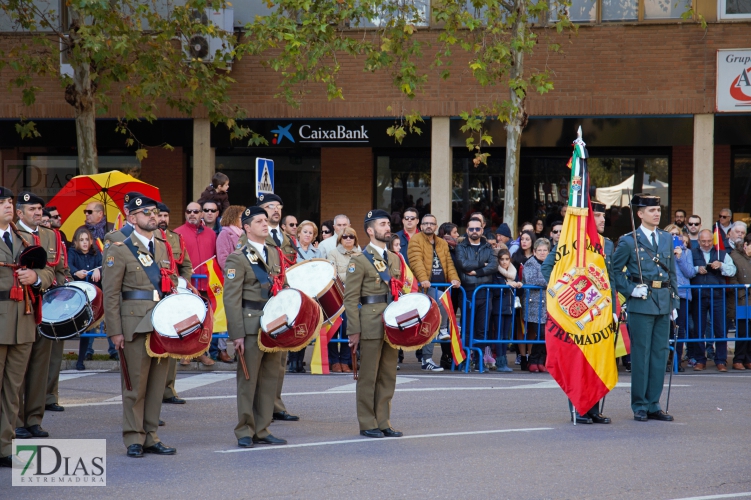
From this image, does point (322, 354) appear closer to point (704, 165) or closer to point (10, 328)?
point (10, 328)

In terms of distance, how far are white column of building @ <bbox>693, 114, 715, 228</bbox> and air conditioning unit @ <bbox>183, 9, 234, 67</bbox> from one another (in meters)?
9.98

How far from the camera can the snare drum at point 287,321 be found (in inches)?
331

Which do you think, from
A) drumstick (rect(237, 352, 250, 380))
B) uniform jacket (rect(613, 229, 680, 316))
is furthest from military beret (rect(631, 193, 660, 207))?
drumstick (rect(237, 352, 250, 380))

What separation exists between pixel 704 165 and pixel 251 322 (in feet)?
46.8

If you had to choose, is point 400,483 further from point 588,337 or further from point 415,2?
point 415,2

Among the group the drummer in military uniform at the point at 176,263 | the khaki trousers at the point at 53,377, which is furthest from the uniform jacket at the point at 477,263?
the khaki trousers at the point at 53,377

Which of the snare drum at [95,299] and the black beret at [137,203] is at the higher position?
the black beret at [137,203]

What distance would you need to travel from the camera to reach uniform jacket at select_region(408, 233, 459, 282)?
13.8m

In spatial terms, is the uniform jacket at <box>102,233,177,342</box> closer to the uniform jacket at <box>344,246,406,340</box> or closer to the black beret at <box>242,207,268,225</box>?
the black beret at <box>242,207,268,225</box>

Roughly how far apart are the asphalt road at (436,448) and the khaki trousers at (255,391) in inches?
10.2

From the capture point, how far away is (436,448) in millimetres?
8547

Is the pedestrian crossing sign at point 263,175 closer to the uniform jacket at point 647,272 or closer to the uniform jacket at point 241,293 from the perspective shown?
the uniform jacket at point 241,293

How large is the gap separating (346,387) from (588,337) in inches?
143

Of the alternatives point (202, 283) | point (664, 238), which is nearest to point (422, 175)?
point (202, 283)
